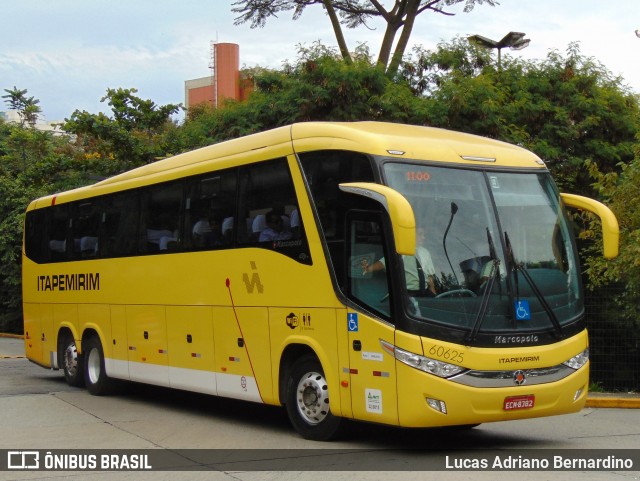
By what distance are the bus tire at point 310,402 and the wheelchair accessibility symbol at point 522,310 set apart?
2271mm

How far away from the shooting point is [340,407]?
1038cm

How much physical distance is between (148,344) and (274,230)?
13.9ft

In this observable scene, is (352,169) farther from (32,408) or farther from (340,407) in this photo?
(32,408)

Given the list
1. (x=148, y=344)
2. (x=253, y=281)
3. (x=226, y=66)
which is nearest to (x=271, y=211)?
(x=253, y=281)

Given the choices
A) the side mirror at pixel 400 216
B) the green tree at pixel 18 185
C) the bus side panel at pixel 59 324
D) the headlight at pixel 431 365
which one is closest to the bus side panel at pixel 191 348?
the bus side panel at pixel 59 324

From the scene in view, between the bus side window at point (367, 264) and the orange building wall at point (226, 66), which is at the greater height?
the orange building wall at point (226, 66)

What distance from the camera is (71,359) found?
17.8 meters

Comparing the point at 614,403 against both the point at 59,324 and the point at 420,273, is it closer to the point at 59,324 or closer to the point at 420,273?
the point at 420,273

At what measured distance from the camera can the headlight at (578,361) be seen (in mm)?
10328

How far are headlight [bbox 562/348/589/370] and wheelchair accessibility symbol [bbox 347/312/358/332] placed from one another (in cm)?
224

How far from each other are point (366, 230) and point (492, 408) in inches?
87.1

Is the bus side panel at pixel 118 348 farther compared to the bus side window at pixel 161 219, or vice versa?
the bus side panel at pixel 118 348

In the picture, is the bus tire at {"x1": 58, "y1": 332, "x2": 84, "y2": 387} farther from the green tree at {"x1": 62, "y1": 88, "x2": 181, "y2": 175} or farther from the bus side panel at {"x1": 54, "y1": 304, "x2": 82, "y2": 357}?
the green tree at {"x1": 62, "y1": 88, "x2": 181, "y2": 175}

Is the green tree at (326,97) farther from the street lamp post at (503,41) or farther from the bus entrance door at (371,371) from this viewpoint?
the bus entrance door at (371,371)
